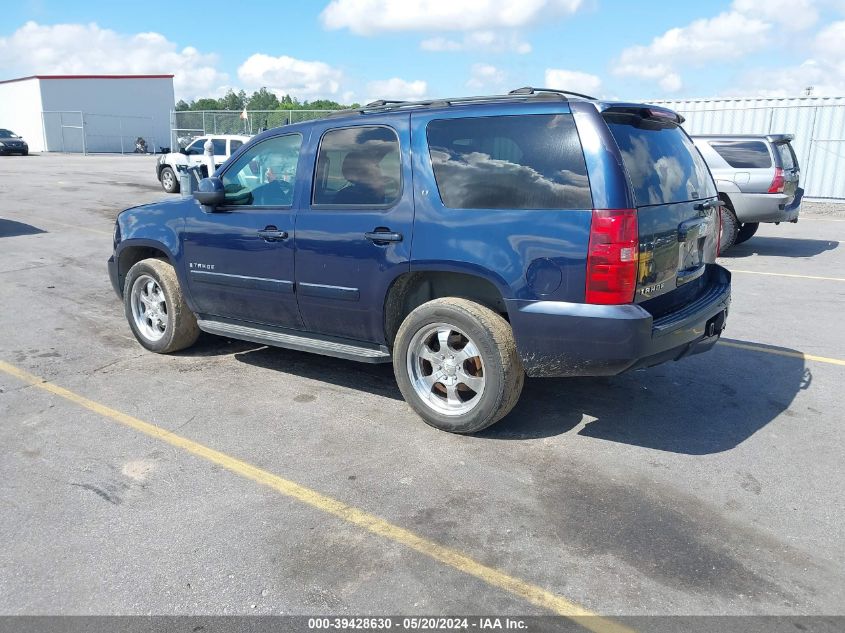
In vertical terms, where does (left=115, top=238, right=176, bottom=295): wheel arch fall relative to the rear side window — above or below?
below

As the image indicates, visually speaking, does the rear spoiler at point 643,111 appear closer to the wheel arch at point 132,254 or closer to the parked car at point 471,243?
the parked car at point 471,243

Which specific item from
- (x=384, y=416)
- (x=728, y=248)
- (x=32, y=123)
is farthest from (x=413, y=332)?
(x=32, y=123)

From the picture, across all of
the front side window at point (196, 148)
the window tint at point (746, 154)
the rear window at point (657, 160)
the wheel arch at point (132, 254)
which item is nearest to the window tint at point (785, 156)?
the window tint at point (746, 154)

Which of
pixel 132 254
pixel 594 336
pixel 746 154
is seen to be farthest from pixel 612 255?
pixel 746 154

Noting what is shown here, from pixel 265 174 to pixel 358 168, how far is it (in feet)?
2.99

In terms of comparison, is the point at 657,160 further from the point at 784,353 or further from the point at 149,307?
the point at 149,307

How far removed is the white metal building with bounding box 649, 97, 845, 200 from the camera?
18.5 metres

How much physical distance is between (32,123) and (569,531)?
54.4 metres

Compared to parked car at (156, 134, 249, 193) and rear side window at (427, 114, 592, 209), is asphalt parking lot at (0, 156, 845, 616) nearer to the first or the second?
rear side window at (427, 114, 592, 209)

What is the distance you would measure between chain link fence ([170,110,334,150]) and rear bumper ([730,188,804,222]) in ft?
77.5

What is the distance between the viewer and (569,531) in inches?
130

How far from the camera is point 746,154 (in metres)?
11.6

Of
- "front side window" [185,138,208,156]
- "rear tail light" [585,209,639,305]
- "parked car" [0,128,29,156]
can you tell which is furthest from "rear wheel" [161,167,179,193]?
"parked car" [0,128,29,156]

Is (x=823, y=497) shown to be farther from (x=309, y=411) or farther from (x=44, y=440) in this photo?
(x=44, y=440)
